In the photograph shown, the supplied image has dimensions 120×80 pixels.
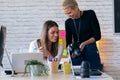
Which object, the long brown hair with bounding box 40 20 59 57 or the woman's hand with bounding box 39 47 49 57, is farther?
the long brown hair with bounding box 40 20 59 57

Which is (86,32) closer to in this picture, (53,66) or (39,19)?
(53,66)

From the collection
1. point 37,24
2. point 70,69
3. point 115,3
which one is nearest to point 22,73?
point 70,69

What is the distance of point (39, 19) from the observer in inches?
214

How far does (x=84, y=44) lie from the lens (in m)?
3.58

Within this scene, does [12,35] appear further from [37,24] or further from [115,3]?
[115,3]

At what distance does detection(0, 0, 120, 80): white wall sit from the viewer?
213 inches

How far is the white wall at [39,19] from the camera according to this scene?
5.40 meters

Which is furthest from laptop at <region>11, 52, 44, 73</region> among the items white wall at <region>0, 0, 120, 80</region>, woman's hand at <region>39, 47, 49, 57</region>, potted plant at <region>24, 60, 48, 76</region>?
white wall at <region>0, 0, 120, 80</region>

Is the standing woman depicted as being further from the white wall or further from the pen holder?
the white wall

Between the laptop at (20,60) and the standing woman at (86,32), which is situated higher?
the standing woman at (86,32)

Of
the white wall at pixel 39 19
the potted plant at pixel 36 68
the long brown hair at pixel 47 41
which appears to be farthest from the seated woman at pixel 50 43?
the white wall at pixel 39 19

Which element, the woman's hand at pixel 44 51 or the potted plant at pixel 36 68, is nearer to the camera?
the potted plant at pixel 36 68

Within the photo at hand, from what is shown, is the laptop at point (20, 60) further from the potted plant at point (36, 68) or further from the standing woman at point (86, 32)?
the standing woman at point (86, 32)

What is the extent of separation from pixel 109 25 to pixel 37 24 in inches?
47.5
